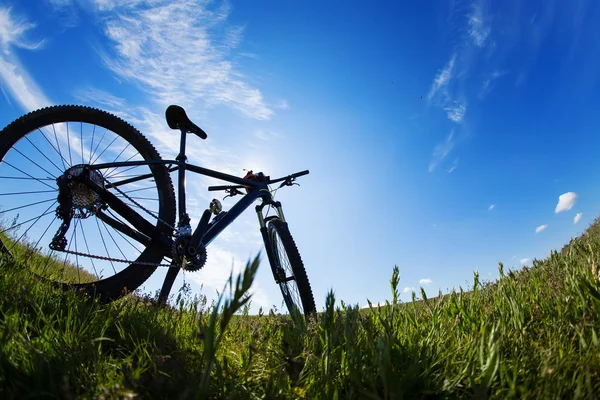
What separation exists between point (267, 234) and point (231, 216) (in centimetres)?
55

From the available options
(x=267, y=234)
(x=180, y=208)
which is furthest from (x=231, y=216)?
(x=180, y=208)

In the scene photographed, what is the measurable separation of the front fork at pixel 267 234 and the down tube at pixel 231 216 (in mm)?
179

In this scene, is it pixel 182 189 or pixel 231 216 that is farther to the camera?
pixel 231 216

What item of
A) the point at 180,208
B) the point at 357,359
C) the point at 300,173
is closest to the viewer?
the point at 357,359

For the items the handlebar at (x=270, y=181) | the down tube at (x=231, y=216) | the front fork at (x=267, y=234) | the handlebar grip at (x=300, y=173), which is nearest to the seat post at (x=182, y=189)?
the down tube at (x=231, y=216)

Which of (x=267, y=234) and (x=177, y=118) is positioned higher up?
(x=177, y=118)

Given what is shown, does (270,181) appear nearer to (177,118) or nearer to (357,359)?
(177,118)

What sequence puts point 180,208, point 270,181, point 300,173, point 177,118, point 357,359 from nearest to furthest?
point 357,359 < point 180,208 < point 177,118 < point 270,181 < point 300,173

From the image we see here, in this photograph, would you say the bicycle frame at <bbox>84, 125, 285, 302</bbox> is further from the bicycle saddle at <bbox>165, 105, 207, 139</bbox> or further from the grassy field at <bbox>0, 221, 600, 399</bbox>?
the grassy field at <bbox>0, 221, 600, 399</bbox>

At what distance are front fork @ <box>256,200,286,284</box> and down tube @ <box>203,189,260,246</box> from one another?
0.18 metres

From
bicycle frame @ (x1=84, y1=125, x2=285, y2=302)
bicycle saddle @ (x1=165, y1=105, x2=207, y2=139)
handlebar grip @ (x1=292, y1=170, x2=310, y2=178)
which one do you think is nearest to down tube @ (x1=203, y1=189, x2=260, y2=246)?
bicycle frame @ (x1=84, y1=125, x2=285, y2=302)

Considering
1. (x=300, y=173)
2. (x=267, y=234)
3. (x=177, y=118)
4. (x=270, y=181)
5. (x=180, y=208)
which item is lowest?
(x=267, y=234)

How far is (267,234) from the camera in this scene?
5375mm

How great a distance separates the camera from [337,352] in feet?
6.25
